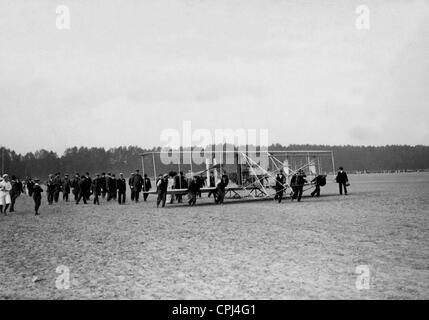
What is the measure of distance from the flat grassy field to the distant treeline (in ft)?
304

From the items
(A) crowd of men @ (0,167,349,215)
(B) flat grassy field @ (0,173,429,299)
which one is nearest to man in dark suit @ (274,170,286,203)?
(A) crowd of men @ (0,167,349,215)

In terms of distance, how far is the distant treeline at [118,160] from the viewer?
126875 mm

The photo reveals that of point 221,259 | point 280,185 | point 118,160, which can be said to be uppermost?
point 118,160

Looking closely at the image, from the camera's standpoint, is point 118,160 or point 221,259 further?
point 118,160

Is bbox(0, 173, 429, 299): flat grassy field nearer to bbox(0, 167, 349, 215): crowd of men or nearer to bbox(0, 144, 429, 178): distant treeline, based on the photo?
bbox(0, 167, 349, 215): crowd of men

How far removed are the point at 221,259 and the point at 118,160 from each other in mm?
153760

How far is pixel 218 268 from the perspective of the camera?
6059mm

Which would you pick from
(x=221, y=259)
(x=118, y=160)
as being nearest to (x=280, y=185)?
(x=221, y=259)

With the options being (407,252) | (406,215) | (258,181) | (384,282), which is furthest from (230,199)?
(384,282)

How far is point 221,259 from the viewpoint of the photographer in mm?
6707

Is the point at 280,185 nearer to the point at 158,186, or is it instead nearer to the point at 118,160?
the point at 158,186

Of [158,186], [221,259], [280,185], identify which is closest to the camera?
[221,259]
